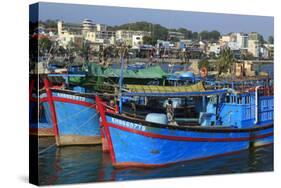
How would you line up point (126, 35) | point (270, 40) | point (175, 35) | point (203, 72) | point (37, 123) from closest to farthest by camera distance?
point (37, 123) → point (126, 35) → point (175, 35) → point (203, 72) → point (270, 40)

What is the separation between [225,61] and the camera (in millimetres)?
13078

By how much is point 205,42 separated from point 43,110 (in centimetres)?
351

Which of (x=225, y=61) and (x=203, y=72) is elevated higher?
(x=225, y=61)

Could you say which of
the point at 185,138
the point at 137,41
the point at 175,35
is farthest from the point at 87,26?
the point at 185,138

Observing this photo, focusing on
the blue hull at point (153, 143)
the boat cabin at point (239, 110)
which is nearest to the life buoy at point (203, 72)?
the boat cabin at point (239, 110)

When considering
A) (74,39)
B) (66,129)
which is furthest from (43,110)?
(74,39)

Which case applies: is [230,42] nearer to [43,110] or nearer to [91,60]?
[91,60]

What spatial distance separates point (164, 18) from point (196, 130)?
2134 millimetres

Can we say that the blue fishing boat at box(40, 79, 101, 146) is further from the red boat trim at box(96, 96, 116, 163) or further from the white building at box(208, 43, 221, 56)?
the white building at box(208, 43, 221, 56)

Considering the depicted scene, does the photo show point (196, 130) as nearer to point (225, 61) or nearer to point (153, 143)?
point (153, 143)

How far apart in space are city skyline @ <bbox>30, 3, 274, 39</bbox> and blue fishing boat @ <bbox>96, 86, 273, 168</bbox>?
124cm

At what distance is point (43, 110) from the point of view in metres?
11.2

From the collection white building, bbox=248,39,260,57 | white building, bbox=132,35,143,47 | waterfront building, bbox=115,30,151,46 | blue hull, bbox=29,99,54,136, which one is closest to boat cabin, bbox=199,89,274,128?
white building, bbox=248,39,260,57

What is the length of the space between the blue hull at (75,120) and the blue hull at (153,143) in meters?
0.30
